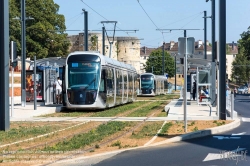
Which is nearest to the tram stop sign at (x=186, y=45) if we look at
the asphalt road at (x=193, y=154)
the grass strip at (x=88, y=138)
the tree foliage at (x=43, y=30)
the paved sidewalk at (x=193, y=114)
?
the asphalt road at (x=193, y=154)

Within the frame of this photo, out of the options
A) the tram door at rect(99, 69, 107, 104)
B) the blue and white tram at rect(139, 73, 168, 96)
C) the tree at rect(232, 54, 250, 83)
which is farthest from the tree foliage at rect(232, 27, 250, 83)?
the tram door at rect(99, 69, 107, 104)

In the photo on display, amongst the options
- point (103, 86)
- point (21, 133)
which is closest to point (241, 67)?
point (103, 86)

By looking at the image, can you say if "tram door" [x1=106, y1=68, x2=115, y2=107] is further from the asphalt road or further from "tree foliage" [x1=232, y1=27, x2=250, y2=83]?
"tree foliage" [x1=232, y1=27, x2=250, y2=83]

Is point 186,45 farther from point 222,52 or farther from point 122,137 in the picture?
point 222,52

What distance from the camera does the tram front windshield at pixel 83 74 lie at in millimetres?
26922

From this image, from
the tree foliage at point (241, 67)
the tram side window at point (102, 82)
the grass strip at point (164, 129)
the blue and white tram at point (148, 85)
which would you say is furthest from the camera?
the tree foliage at point (241, 67)

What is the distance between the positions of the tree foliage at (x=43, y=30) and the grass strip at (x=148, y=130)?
47.1 meters

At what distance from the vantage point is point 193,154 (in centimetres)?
1208

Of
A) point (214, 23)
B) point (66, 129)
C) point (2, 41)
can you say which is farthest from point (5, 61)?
point (214, 23)

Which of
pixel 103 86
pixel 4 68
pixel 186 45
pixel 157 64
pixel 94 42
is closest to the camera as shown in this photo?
pixel 186 45

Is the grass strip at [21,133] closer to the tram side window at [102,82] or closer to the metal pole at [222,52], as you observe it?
the metal pole at [222,52]

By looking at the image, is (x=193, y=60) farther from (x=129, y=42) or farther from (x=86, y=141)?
(x=129, y=42)

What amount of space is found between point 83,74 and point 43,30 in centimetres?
4090

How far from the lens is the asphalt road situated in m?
10.8
